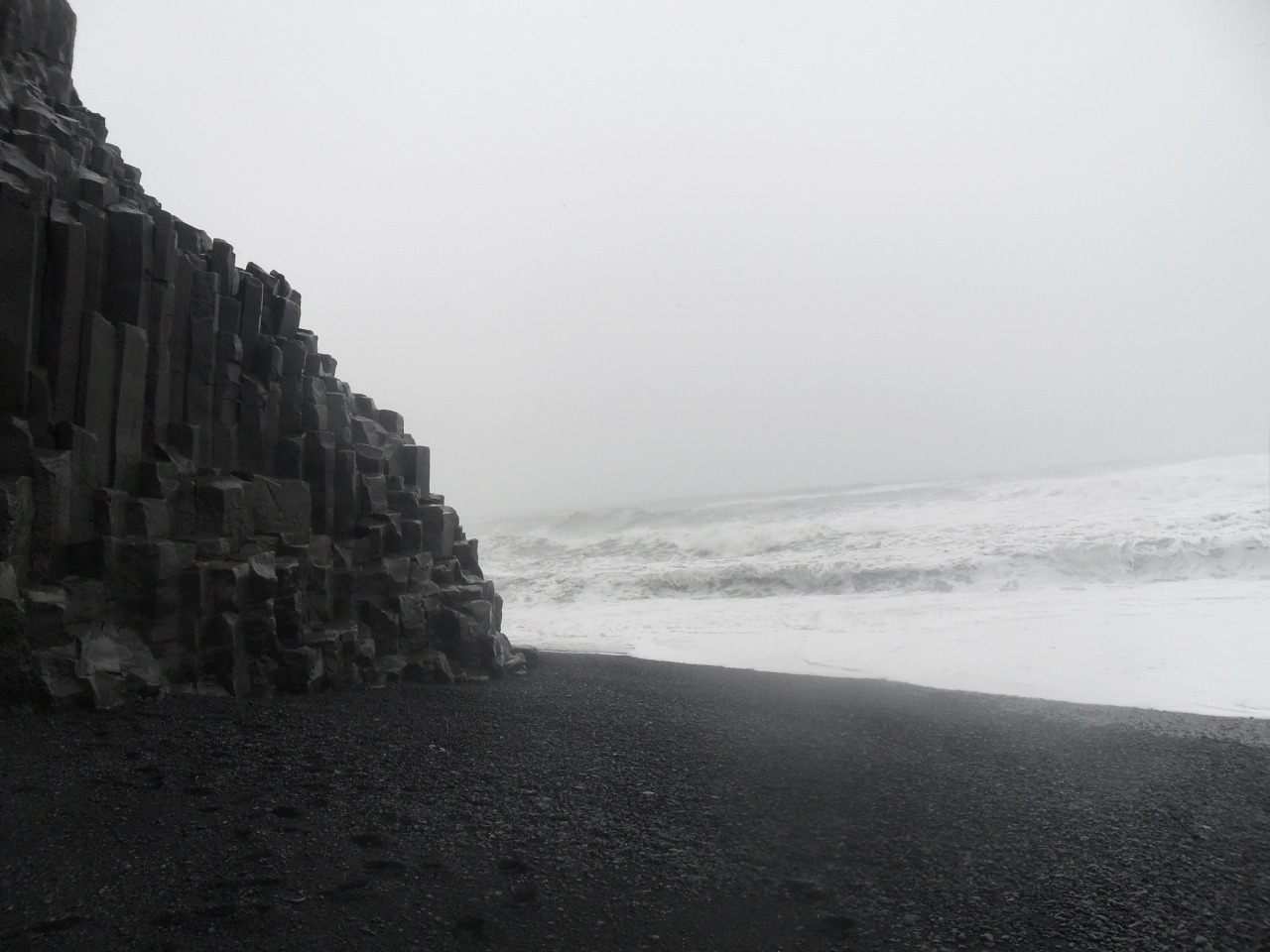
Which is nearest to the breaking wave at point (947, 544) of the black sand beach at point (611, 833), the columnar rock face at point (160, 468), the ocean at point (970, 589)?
the ocean at point (970, 589)

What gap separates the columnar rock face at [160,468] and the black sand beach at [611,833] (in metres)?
0.75

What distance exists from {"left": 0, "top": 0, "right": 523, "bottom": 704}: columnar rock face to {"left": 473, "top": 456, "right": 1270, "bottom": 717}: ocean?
214 inches

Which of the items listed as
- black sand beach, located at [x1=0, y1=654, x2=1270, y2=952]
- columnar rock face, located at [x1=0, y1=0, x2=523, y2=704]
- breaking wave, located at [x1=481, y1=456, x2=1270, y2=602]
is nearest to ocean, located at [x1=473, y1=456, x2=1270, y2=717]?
breaking wave, located at [x1=481, y1=456, x2=1270, y2=602]

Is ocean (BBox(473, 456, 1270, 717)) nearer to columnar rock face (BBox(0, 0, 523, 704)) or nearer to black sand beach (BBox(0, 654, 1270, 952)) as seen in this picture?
black sand beach (BBox(0, 654, 1270, 952))

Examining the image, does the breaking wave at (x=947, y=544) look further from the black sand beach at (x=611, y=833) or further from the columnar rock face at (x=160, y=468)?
the columnar rock face at (x=160, y=468)

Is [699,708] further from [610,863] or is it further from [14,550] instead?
[14,550]

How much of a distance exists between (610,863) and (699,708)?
158 inches

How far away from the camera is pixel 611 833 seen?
14.6ft

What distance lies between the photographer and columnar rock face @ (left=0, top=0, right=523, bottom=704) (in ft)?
19.6

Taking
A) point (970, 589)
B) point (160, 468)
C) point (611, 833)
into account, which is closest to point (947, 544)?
point (970, 589)

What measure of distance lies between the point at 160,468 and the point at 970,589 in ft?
50.8

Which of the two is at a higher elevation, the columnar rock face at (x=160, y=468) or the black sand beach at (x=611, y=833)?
the columnar rock face at (x=160, y=468)

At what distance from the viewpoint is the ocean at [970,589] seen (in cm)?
1039

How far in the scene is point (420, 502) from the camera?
1004cm
